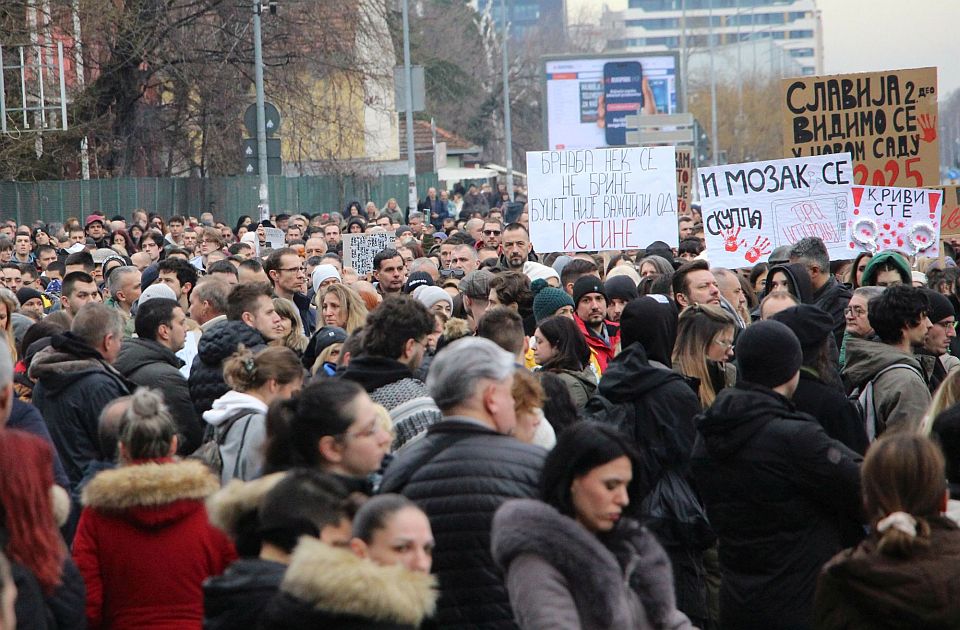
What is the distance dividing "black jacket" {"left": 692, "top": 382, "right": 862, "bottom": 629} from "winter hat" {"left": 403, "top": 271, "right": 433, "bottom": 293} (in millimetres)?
5758

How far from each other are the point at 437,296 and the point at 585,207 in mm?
4894

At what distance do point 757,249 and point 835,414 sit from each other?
6.85m

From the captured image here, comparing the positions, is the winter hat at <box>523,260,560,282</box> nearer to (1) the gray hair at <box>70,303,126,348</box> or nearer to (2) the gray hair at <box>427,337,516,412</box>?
(1) the gray hair at <box>70,303,126,348</box>

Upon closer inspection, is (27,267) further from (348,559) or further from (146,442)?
(348,559)

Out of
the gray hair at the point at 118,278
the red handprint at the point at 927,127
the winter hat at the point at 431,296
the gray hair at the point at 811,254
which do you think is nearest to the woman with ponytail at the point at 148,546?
the winter hat at the point at 431,296

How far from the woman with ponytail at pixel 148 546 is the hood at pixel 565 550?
1172 millimetres

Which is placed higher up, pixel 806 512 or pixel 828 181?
pixel 828 181

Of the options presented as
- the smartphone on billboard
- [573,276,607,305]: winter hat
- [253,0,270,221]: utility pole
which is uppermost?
the smartphone on billboard

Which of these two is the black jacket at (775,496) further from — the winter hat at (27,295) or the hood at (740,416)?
the winter hat at (27,295)

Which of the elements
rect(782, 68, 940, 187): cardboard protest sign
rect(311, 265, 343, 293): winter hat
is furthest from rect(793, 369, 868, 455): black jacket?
rect(782, 68, 940, 187): cardboard protest sign

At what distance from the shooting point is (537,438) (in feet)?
17.6

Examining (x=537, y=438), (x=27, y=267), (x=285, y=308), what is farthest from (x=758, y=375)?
(x=27, y=267)

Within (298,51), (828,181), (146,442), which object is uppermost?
(298,51)

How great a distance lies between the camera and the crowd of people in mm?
3746
